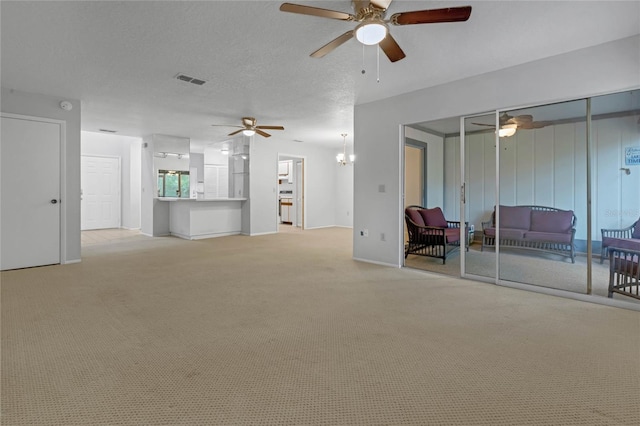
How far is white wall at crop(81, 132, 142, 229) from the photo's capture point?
892 cm

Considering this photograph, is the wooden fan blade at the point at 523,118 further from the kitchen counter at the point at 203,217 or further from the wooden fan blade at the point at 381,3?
the kitchen counter at the point at 203,217

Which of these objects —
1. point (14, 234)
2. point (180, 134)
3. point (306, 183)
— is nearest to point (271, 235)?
point (306, 183)

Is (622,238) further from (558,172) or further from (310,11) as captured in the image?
(310,11)

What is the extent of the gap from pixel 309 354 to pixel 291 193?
31.8 ft

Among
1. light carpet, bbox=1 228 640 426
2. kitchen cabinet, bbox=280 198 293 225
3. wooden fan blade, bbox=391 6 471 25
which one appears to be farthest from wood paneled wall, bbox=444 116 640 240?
kitchen cabinet, bbox=280 198 293 225

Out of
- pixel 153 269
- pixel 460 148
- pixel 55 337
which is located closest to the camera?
pixel 55 337

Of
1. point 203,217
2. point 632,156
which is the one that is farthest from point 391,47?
point 203,217

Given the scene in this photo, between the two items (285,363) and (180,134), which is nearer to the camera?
(285,363)

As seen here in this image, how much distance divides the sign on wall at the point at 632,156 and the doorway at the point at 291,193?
24.9 ft

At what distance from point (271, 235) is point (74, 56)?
5.45 meters

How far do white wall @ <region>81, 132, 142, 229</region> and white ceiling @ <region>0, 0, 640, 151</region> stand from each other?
4.40 metres

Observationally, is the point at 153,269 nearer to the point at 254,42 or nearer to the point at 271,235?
the point at 254,42

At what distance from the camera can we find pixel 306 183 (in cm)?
938

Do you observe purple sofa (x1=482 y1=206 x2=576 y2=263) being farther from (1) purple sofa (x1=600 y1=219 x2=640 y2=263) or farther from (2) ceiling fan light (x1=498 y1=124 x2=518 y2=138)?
(2) ceiling fan light (x1=498 y1=124 x2=518 y2=138)
